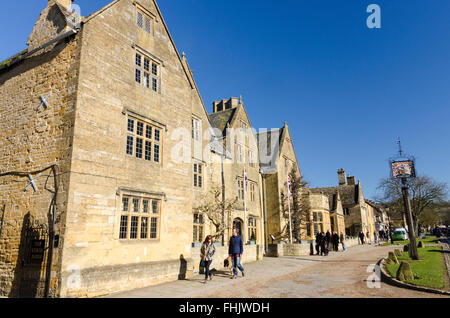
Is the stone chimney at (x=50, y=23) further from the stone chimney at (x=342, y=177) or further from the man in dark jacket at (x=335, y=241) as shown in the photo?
the stone chimney at (x=342, y=177)

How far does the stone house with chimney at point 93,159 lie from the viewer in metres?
10.6

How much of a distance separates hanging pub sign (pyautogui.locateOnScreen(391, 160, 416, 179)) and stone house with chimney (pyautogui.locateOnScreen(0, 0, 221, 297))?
47.3ft

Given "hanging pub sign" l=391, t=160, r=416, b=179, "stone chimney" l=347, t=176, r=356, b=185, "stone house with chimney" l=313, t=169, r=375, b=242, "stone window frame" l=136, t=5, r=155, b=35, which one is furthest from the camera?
"stone chimney" l=347, t=176, r=356, b=185

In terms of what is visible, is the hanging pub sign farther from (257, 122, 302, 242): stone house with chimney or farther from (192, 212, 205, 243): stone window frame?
(192, 212, 205, 243): stone window frame

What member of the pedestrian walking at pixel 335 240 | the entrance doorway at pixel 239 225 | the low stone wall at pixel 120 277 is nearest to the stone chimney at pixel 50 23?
the low stone wall at pixel 120 277

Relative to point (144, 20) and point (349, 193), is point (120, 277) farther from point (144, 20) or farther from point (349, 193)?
point (349, 193)

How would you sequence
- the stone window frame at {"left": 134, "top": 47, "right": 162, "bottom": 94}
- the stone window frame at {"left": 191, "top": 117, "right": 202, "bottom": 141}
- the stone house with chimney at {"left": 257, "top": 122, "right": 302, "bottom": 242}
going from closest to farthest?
the stone window frame at {"left": 134, "top": 47, "right": 162, "bottom": 94}
the stone window frame at {"left": 191, "top": 117, "right": 202, "bottom": 141}
the stone house with chimney at {"left": 257, "top": 122, "right": 302, "bottom": 242}

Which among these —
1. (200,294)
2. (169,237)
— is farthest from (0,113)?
(200,294)

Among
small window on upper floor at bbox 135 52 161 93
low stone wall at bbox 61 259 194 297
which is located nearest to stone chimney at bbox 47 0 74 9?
small window on upper floor at bbox 135 52 161 93

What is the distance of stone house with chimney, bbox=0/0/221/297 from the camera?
10.6 m

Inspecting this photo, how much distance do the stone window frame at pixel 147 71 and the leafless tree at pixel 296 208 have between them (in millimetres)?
18332

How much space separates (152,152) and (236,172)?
429 inches

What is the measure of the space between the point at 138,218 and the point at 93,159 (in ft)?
10.2
